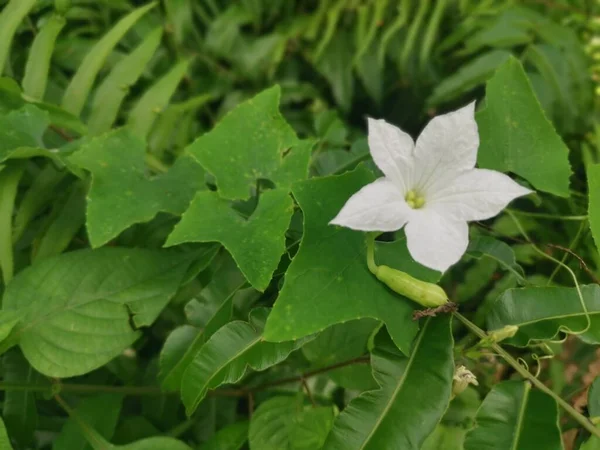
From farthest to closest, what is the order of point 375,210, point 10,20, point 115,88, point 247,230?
point 115,88, point 10,20, point 247,230, point 375,210

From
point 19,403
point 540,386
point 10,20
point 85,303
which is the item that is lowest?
point 19,403

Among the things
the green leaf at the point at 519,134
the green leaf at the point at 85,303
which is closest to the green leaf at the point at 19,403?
the green leaf at the point at 85,303

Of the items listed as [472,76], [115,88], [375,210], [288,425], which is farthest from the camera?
[472,76]

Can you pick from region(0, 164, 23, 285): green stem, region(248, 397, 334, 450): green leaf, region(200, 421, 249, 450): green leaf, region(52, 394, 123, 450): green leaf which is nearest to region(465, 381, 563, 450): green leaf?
region(248, 397, 334, 450): green leaf

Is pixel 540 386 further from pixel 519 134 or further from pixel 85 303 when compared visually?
pixel 85 303

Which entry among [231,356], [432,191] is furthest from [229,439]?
[432,191]

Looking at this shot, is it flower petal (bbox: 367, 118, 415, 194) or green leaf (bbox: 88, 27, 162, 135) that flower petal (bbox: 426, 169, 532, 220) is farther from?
green leaf (bbox: 88, 27, 162, 135)
